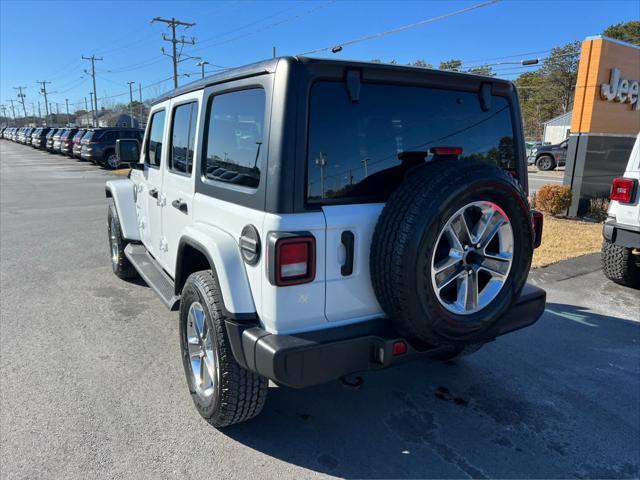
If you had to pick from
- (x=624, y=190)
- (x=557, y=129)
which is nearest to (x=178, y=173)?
(x=624, y=190)

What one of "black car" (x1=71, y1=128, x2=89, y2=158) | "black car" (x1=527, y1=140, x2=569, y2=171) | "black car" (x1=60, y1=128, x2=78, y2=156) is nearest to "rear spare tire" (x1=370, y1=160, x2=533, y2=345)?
"black car" (x1=527, y1=140, x2=569, y2=171)

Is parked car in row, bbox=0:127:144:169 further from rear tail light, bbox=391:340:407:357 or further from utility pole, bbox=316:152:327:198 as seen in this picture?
rear tail light, bbox=391:340:407:357

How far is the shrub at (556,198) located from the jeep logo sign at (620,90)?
2126 millimetres

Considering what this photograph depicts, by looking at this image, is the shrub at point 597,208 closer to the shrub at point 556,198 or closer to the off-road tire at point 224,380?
the shrub at point 556,198

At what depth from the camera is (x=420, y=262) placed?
2279 mm

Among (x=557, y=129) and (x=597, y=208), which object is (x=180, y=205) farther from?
(x=557, y=129)

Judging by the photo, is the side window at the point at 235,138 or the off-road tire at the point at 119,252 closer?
the side window at the point at 235,138

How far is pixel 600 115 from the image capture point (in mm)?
10172

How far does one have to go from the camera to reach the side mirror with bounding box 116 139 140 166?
15.9 feet

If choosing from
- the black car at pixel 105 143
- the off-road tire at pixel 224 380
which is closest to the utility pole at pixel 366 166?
the off-road tire at pixel 224 380

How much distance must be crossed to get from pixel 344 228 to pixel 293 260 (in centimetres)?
33

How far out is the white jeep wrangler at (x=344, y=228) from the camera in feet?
7.55

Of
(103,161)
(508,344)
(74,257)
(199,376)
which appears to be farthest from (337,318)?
(103,161)

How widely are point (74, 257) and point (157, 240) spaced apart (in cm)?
327
